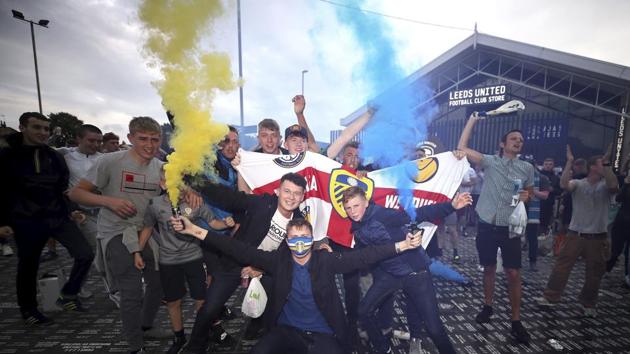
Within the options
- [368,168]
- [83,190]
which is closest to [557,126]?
[368,168]

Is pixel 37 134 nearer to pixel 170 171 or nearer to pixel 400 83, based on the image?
pixel 170 171

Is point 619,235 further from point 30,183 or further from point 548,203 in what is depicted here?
point 30,183

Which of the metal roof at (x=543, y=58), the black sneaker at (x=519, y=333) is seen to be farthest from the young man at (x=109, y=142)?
the metal roof at (x=543, y=58)

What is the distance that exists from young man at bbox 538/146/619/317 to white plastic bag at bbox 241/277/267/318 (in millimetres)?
4848

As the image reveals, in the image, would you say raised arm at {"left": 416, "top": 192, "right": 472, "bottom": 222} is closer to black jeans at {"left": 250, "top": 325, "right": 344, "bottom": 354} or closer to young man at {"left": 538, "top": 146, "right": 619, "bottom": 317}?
black jeans at {"left": 250, "top": 325, "right": 344, "bottom": 354}

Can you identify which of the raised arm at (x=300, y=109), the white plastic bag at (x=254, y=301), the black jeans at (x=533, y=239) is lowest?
the black jeans at (x=533, y=239)

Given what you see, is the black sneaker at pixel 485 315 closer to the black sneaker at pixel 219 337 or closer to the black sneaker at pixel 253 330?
the black sneaker at pixel 253 330

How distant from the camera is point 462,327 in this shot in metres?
4.05

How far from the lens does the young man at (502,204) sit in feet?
13.1

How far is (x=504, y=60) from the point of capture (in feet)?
47.3

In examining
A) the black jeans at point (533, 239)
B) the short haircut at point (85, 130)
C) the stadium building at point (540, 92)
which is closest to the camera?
the short haircut at point (85, 130)

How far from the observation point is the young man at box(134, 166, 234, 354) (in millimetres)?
3230

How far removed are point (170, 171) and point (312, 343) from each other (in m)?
2.17

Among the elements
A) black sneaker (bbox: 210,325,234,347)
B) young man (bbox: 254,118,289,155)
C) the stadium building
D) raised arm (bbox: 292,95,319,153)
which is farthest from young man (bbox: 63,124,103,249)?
the stadium building
